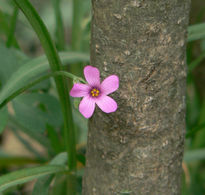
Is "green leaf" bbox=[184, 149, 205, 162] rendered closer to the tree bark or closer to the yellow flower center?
the tree bark

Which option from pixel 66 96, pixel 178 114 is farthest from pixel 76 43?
pixel 178 114

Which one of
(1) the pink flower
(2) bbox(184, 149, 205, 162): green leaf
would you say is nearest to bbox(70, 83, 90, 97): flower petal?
(1) the pink flower

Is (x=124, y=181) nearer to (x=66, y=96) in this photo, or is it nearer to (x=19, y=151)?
(x=66, y=96)

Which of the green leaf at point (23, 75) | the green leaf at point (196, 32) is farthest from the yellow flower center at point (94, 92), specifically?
the green leaf at point (196, 32)

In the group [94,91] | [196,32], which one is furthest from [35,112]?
[196,32]

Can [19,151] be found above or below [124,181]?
above

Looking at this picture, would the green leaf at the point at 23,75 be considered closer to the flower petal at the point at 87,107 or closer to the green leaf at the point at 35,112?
the green leaf at the point at 35,112
